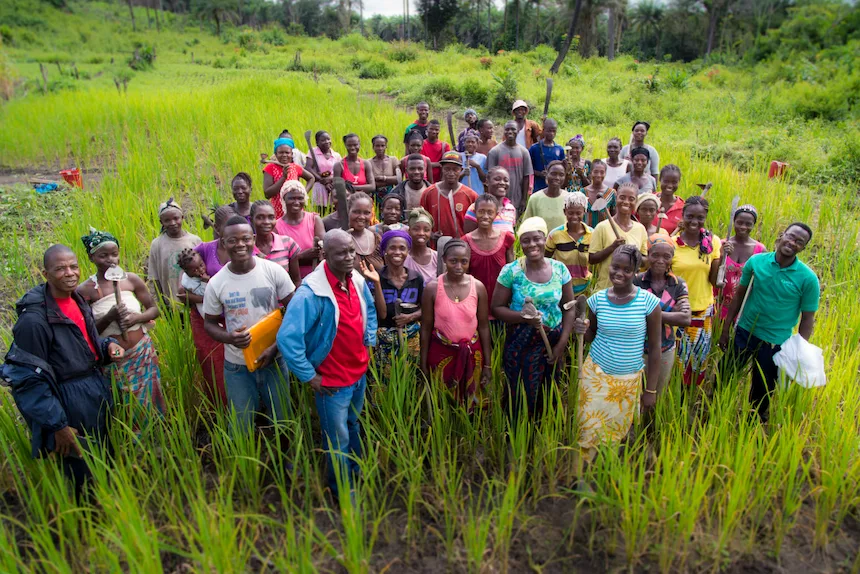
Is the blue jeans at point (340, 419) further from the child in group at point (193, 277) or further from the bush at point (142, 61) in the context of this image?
the bush at point (142, 61)

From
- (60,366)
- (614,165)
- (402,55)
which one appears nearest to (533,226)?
(60,366)

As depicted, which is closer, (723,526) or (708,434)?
(723,526)

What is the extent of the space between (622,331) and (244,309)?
2.20 meters

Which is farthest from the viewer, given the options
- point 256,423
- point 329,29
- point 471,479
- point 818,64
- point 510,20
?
point 329,29

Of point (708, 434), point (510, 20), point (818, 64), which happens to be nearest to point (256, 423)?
point (708, 434)

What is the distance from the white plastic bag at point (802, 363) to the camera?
346cm

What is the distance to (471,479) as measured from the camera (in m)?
3.46

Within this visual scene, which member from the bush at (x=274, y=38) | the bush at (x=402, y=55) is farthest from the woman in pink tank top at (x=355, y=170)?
the bush at (x=274, y=38)

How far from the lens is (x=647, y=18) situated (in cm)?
4647

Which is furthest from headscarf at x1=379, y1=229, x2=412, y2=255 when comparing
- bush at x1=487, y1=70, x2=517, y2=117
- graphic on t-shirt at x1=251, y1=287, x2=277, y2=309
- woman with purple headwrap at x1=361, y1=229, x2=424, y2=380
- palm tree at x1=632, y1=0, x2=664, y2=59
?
palm tree at x1=632, y1=0, x2=664, y2=59

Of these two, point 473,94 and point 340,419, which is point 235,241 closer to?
point 340,419

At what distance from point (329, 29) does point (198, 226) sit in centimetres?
5386

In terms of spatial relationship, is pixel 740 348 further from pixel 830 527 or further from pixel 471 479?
pixel 471 479

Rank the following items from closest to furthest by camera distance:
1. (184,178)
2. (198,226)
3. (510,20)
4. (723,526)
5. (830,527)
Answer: (723,526) → (830,527) → (198,226) → (184,178) → (510,20)
